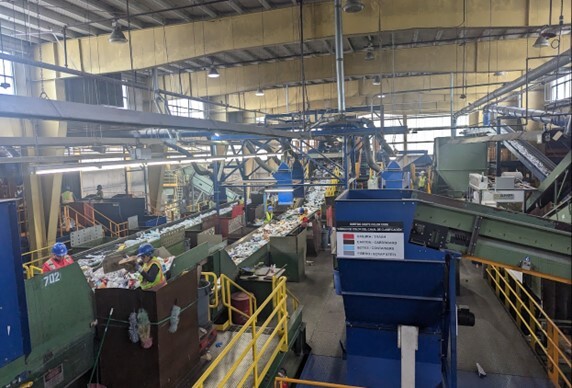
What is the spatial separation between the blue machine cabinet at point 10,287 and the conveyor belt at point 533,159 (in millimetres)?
9300

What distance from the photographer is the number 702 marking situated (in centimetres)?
482

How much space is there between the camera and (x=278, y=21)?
9.34 m

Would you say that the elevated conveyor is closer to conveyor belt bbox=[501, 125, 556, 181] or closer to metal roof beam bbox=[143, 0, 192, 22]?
conveyor belt bbox=[501, 125, 556, 181]

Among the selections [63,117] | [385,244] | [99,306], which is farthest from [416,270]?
[99,306]

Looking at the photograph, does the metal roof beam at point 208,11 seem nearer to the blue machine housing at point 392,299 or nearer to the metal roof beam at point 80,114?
the metal roof beam at point 80,114

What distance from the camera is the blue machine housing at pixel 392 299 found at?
4.12 metres

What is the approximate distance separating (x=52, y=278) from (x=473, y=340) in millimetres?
7139

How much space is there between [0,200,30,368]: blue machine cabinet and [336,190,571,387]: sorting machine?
3.04 m

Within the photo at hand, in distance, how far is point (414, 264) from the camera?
4176 millimetres

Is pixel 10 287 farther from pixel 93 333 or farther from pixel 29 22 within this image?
pixel 29 22

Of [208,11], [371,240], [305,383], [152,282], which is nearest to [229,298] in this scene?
[152,282]

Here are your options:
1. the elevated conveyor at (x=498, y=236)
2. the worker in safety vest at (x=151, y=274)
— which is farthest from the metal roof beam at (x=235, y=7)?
the elevated conveyor at (x=498, y=236)

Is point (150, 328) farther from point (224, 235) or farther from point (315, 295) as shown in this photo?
point (224, 235)

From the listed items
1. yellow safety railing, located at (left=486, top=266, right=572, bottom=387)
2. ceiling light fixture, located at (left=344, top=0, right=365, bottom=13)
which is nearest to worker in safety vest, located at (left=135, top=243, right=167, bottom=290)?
yellow safety railing, located at (left=486, top=266, right=572, bottom=387)
